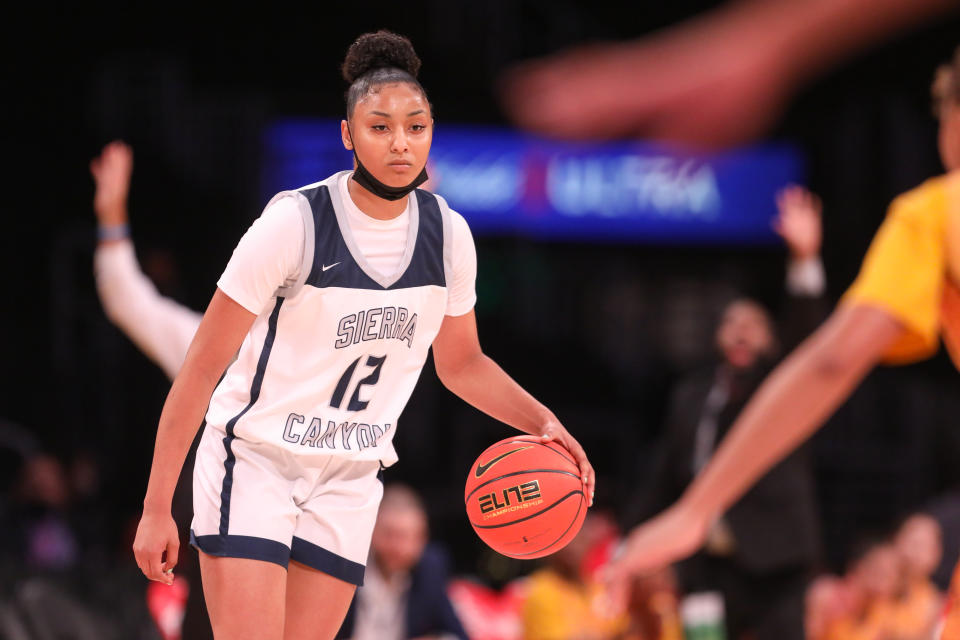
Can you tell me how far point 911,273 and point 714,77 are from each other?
1.45 meters

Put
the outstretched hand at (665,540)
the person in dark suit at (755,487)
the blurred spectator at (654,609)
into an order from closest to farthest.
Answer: the outstretched hand at (665,540) < the person in dark suit at (755,487) < the blurred spectator at (654,609)

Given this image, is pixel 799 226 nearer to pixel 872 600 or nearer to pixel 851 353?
pixel 872 600

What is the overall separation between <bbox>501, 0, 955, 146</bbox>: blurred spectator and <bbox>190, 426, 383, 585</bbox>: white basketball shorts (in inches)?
77.7

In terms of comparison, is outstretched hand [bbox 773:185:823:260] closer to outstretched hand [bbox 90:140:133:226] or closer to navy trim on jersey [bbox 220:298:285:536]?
outstretched hand [bbox 90:140:133:226]

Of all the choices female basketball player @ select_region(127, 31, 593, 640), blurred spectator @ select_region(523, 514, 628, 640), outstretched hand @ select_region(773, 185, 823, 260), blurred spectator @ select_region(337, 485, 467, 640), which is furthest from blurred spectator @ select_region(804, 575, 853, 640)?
female basketball player @ select_region(127, 31, 593, 640)

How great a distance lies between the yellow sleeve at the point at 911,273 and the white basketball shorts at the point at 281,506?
1.29m

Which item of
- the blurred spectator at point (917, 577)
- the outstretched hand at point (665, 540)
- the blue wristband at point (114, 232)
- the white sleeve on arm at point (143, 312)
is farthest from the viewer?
the blurred spectator at point (917, 577)

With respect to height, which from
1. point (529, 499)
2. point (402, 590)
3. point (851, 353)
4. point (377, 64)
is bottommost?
point (402, 590)

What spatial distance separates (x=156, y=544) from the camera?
9.46 ft

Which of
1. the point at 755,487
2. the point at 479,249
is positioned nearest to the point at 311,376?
the point at 755,487

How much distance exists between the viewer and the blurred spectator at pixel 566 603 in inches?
255

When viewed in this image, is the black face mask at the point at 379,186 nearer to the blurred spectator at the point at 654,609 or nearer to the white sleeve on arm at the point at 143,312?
the white sleeve on arm at the point at 143,312

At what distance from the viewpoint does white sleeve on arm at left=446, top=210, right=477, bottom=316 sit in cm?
320

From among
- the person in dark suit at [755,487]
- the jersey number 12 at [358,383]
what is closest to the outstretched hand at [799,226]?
the person in dark suit at [755,487]
